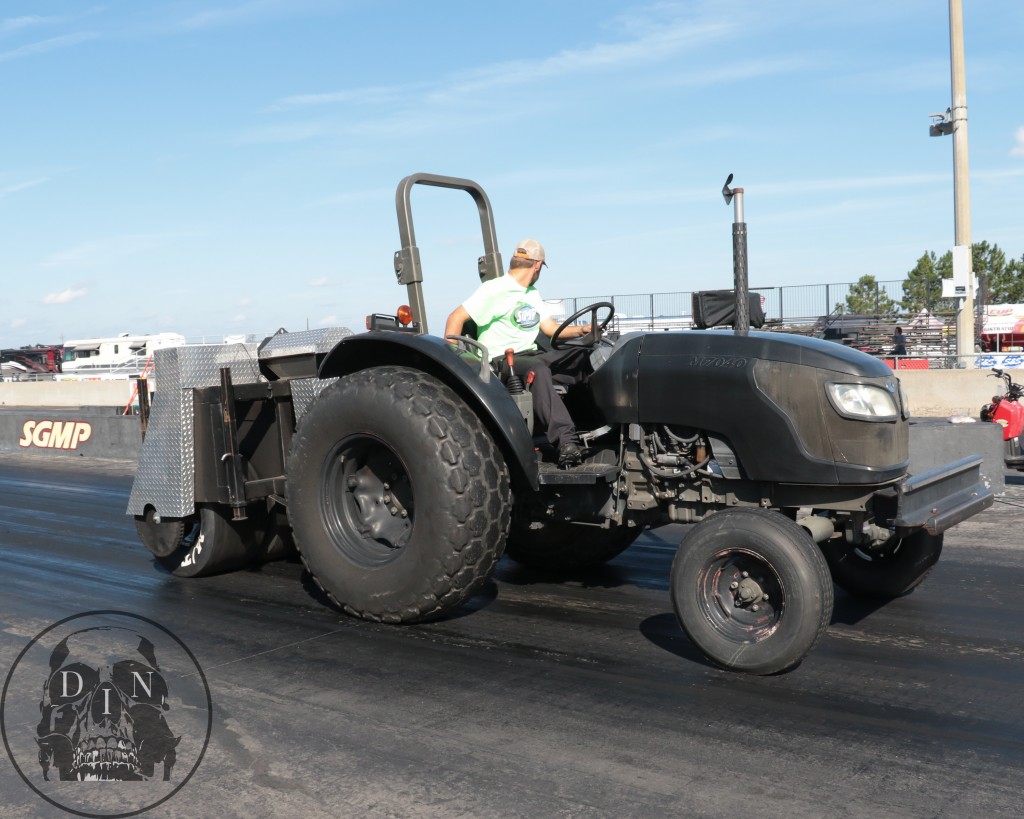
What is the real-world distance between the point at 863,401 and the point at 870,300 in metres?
19.8

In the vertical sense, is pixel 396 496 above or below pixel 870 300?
below

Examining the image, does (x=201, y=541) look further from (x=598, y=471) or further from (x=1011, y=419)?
(x=1011, y=419)

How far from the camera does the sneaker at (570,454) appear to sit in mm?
4938

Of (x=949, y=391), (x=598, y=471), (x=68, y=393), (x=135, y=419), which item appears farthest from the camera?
(x=68, y=393)

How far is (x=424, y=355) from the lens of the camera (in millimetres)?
5199

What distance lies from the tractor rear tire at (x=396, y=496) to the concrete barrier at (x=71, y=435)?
1061 cm

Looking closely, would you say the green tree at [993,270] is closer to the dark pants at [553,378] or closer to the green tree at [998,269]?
the green tree at [998,269]

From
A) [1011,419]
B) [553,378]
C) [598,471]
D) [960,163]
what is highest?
[960,163]

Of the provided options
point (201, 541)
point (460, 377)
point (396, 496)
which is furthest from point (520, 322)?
point (201, 541)

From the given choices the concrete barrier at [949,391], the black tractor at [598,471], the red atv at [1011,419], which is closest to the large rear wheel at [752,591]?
the black tractor at [598,471]

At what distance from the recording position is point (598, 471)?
4852 mm

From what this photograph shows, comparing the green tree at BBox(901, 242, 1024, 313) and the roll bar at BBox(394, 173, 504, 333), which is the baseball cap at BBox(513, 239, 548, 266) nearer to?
the roll bar at BBox(394, 173, 504, 333)

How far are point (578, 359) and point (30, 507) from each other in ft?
23.9

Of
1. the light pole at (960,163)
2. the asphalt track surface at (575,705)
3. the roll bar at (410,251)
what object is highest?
the light pole at (960,163)
